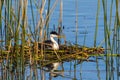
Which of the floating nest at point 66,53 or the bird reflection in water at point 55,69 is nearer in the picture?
the bird reflection in water at point 55,69

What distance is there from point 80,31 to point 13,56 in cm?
390

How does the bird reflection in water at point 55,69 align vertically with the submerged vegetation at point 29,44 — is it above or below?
below

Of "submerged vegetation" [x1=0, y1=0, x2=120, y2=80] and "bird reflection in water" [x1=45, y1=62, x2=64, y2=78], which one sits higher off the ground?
"submerged vegetation" [x1=0, y1=0, x2=120, y2=80]

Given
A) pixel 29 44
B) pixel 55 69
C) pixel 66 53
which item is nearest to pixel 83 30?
pixel 66 53

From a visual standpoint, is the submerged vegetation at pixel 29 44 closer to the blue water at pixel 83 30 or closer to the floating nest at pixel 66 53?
the floating nest at pixel 66 53

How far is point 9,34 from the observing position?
8.23 metres

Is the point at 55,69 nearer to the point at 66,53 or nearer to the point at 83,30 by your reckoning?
the point at 66,53

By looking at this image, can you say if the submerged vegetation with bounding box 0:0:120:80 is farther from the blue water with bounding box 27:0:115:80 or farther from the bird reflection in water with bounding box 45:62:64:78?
the blue water with bounding box 27:0:115:80

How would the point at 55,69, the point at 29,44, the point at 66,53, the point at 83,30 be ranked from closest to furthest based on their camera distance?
the point at 29,44
the point at 55,69
the point at 66,53
the point at 83,30

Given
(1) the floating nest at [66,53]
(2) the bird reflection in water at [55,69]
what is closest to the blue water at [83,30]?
(2) the bird reflection in water at [55,69]

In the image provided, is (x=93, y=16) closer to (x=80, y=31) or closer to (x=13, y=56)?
(x=80, y=31)

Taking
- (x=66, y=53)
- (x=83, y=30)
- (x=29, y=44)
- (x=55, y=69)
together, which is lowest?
(x=55, y=69)

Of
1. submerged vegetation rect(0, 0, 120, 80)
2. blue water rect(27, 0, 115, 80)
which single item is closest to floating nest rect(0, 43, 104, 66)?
submerged vegetation rect(0, 0, 120, 80)

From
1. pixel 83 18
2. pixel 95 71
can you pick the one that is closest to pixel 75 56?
pixel 95 71
